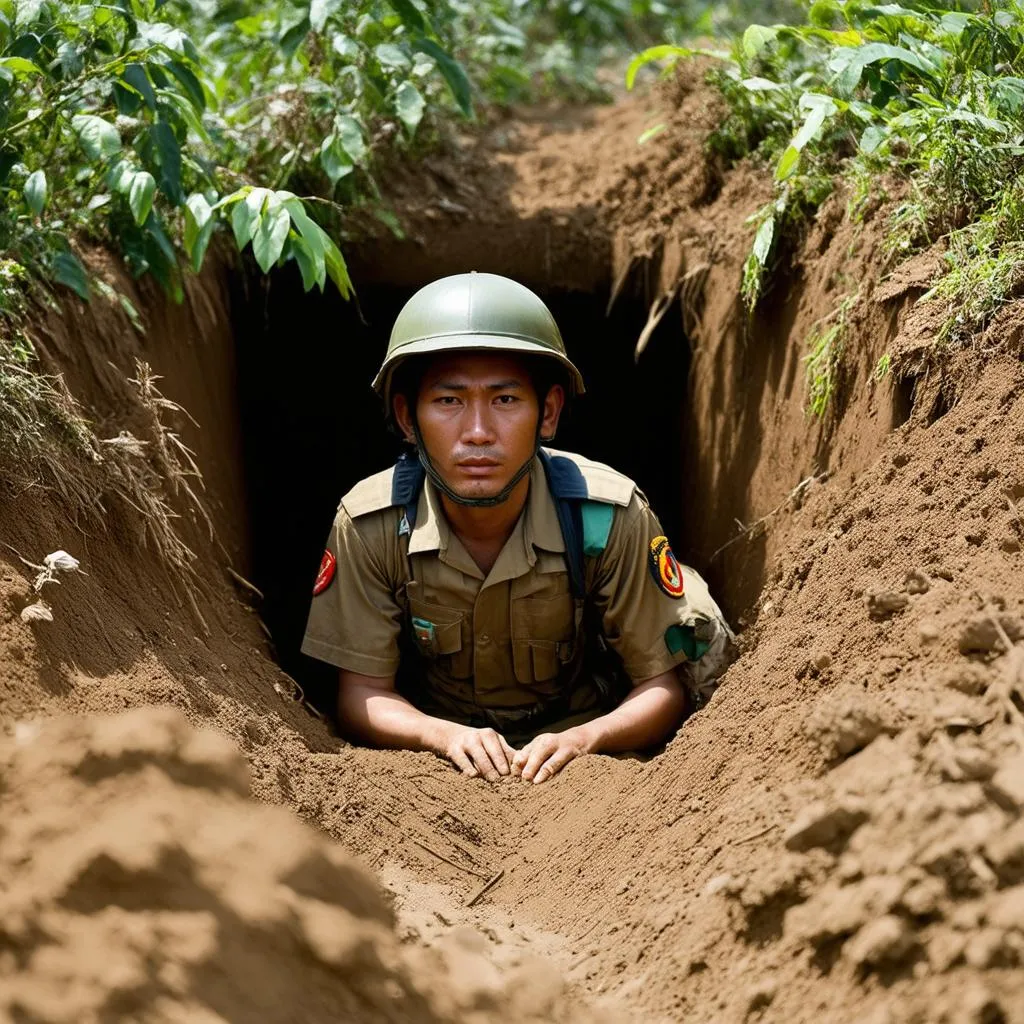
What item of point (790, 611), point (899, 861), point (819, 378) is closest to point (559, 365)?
point (819, 378)

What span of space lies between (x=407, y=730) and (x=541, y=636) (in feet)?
2.06

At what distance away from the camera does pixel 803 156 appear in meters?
4.52

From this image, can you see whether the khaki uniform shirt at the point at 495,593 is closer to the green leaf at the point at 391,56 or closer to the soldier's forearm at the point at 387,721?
the soldier's forearm at the point at 387,721

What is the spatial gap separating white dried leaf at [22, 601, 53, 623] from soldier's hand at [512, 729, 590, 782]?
1.52 meters

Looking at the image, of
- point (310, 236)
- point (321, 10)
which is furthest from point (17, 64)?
point (321, 10)

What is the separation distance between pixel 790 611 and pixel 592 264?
8.86 ft

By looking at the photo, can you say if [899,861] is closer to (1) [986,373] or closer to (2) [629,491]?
(1) [986,373]

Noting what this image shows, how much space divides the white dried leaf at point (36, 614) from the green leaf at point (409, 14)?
2.86m

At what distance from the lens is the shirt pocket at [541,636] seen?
432 centimetres

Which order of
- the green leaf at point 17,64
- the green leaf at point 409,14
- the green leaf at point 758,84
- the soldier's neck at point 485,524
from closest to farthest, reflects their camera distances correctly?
1. the green leaf at point 17,64
2. the soldier's neck at point 485,524
3. the green leaf at point 758,84
4. the green leaf at point 409,14

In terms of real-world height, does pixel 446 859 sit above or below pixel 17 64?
below

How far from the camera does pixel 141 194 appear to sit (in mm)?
3779

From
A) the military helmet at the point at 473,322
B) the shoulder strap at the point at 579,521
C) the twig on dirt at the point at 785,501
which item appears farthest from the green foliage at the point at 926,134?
the shoulder strap at the point at 579,521

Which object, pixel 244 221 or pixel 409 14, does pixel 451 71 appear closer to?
pixel 409 14
